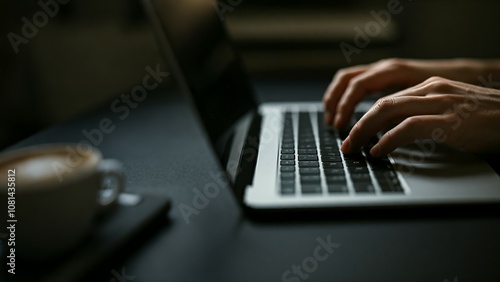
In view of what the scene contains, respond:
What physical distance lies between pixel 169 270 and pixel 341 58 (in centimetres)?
141

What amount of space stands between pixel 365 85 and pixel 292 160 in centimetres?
31

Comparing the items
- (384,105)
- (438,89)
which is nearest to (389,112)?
(384,105)

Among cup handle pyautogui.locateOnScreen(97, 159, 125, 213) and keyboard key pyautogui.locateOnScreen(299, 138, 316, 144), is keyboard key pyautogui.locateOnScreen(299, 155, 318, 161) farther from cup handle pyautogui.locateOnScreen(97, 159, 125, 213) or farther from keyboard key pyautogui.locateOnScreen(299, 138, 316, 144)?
cup handle pyautogui.locateOnScreen(97, 159, 125, 213)

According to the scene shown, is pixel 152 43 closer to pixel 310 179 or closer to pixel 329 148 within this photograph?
pixel 329 148

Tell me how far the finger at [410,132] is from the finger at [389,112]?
23mm

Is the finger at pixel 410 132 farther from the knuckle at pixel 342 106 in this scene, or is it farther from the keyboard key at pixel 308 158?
the knuckle at pixel 342 106

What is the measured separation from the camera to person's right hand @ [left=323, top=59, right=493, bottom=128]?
854 millimetres

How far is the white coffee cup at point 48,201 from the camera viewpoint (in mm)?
386

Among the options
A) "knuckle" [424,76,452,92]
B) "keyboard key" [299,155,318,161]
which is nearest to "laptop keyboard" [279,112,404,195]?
"keyboard key" [299,155,318,161]

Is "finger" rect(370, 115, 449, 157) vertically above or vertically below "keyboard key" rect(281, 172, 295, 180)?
below

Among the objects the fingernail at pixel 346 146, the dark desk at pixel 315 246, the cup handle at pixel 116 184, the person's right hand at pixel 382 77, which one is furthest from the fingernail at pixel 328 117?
the cup handle at pixel 116 184

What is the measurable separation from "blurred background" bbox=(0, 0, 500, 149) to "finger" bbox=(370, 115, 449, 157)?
0.82m

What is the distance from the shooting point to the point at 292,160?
0.64 metres

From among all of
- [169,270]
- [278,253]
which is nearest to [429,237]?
[278,253]
